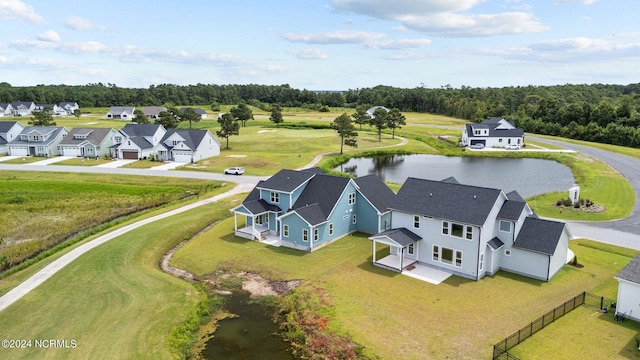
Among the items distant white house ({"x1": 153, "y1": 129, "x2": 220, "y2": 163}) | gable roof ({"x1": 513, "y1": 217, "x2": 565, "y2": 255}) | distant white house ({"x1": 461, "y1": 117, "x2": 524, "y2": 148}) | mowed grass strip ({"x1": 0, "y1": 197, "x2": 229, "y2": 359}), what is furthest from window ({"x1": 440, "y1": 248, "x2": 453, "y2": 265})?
distant white house ({"x1": 461, "y1": 117, "x2": 524, "y2": 148})

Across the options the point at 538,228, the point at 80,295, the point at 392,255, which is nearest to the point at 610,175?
the point at 538,228

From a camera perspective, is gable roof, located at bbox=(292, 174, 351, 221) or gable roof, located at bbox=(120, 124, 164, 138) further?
gable roof, located at bbox=(120, 124, 164, 138)

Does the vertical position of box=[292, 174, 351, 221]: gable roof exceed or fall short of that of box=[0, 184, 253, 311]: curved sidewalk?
it exceeds it

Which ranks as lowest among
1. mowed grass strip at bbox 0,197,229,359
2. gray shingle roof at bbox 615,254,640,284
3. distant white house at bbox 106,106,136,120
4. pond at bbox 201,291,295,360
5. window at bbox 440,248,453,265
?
pond at bbox 201,291,295,360

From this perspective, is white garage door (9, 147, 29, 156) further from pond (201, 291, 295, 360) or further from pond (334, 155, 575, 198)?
pond (201, 291, 295, 360)

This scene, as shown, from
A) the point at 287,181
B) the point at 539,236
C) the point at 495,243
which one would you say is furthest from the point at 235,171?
the point at 539,236

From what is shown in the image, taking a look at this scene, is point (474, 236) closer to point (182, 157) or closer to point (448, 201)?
point (448, 201)

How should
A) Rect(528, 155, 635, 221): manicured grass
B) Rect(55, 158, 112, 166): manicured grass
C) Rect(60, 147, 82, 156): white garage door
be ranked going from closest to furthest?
1. Rect(528, 155, 635, 221): manicured grass
2. Rect(55, 158, 112, 166): manicured grass
3. Rect(60, 147, 82, 156): white garage door

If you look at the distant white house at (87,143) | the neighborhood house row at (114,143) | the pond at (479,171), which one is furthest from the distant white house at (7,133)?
the pond at (479,171)
